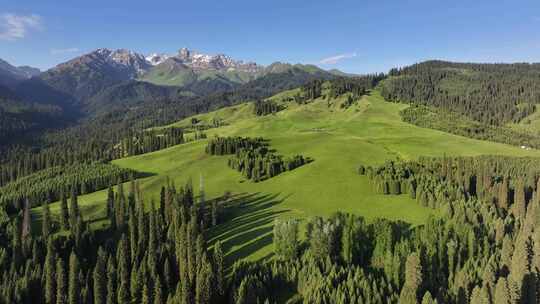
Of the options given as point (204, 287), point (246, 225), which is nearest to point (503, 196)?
point (246, 225)

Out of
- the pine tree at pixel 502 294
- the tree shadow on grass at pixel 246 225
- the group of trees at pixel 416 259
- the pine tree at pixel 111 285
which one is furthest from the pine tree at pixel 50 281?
the pine tree at pixel 502 294

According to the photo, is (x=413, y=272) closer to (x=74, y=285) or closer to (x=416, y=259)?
(x=416, y=259)

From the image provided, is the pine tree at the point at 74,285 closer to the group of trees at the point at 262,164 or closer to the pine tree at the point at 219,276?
the pine tree at the point at 219,276

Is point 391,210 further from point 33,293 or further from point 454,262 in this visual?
point 33,293

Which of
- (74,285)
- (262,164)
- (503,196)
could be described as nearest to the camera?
(74,285)

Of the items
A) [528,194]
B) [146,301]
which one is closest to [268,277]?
[146,301]

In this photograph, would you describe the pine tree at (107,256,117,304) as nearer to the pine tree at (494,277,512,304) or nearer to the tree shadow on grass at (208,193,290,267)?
the tree shadow on grass at (208,193,290,267)

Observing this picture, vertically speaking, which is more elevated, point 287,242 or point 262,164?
point 262,164

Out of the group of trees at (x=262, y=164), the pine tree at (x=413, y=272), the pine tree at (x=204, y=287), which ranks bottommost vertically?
the pine tree at (x=204, y=287)

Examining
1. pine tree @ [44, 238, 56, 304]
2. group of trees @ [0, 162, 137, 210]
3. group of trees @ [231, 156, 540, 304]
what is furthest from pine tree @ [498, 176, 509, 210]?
group of trees @ [0, 162, 137, 210]
